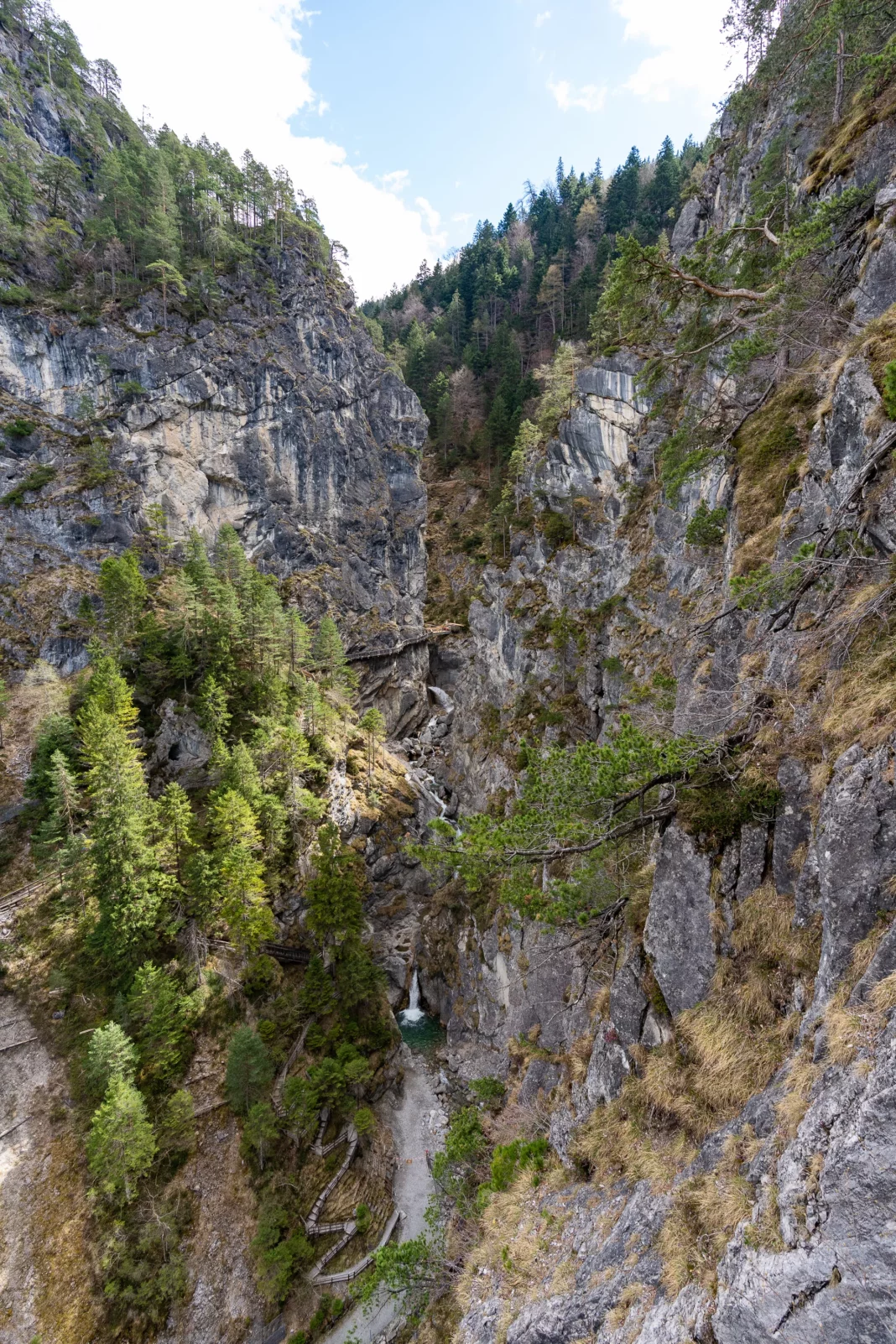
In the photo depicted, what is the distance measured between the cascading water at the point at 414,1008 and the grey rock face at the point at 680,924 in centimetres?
2843

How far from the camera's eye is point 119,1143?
19141mm

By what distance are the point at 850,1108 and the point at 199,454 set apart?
59.7m

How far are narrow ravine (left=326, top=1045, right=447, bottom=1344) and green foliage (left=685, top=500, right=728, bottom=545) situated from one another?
2924 centimetres

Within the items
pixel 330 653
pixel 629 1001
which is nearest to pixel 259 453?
pixel 330 653

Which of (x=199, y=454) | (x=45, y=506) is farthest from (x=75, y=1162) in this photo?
(x=199, y=454)

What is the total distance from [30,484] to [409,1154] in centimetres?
5446

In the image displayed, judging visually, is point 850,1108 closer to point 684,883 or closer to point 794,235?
point 684,883

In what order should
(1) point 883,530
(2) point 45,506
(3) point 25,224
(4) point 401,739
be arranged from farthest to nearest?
(4) point 401,739
(3) point 25,224
(2) point 45,506
(1) point 883,530

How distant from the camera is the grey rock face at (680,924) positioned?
928 centimetres

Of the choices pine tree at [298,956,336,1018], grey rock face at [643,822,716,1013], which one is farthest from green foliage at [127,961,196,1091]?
grey rock face at [643,822,716,1013]

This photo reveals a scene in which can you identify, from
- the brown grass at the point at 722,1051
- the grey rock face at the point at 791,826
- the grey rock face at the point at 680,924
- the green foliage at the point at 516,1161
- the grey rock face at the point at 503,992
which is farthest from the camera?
the grey rock face at the point at 503,992

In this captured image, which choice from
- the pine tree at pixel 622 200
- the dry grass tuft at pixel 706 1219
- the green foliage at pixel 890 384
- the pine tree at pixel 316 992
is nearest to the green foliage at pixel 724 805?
the dry grass tuft at pixel 706 1219

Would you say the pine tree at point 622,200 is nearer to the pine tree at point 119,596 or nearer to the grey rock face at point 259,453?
the grey rock face at point 259,453

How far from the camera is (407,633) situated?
191ft
